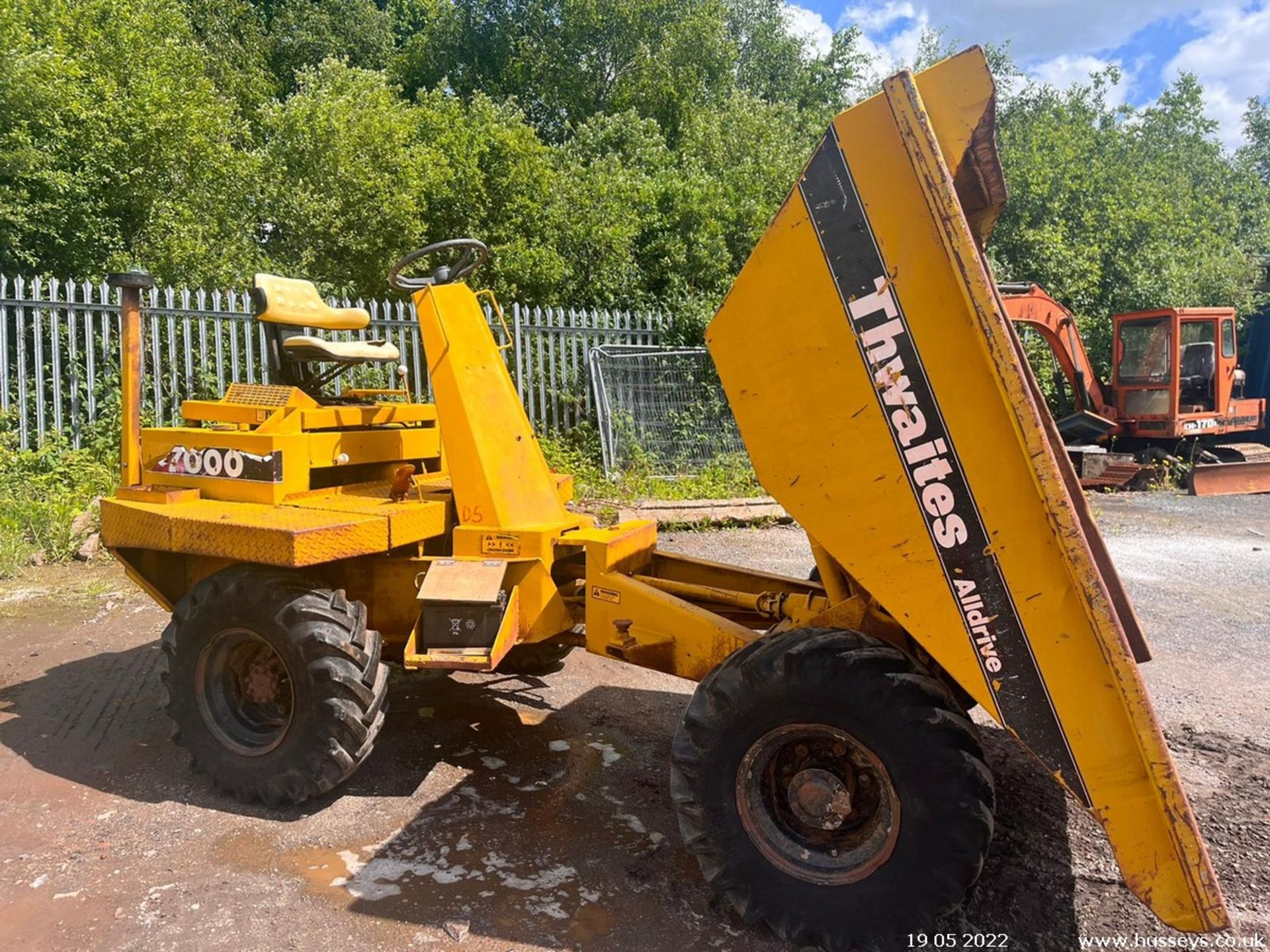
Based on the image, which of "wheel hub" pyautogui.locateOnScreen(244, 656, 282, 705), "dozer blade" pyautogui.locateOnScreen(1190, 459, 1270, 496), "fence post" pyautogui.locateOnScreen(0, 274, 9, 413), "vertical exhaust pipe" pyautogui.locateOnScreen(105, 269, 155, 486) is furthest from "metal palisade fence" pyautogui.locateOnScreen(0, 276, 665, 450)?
"dozer blade" pyautogui.locateOnScreen(1190, 459, 1270, 496)

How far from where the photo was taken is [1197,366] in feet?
47.4

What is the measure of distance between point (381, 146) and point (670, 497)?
26.1ft

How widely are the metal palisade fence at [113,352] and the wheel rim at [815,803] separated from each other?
6577 mm

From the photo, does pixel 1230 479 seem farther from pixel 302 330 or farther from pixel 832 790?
pixel 302 330

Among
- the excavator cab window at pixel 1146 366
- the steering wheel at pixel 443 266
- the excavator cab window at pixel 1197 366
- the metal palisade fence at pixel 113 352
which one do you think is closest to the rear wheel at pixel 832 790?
the steering wheel at pixel 443 266

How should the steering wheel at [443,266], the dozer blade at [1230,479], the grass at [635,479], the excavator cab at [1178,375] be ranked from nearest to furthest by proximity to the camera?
the steering wheel at [443,266], the grass at [635,479], the dozer blade at [1230,479], the excavator cab at [1178,375]

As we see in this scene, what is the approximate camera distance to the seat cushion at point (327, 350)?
4.36 m

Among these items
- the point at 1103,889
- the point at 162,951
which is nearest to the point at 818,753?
the point at 1103,889

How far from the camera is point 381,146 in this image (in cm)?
1388

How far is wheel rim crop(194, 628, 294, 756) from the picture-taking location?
12.3 feet

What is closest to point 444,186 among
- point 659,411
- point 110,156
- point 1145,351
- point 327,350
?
point 110,156

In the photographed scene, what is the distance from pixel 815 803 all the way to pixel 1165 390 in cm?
1346

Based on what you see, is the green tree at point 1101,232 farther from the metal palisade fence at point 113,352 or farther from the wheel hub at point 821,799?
the wheel hub at point 821,799

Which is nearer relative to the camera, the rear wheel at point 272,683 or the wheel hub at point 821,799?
the wheel hub at point 821,799
